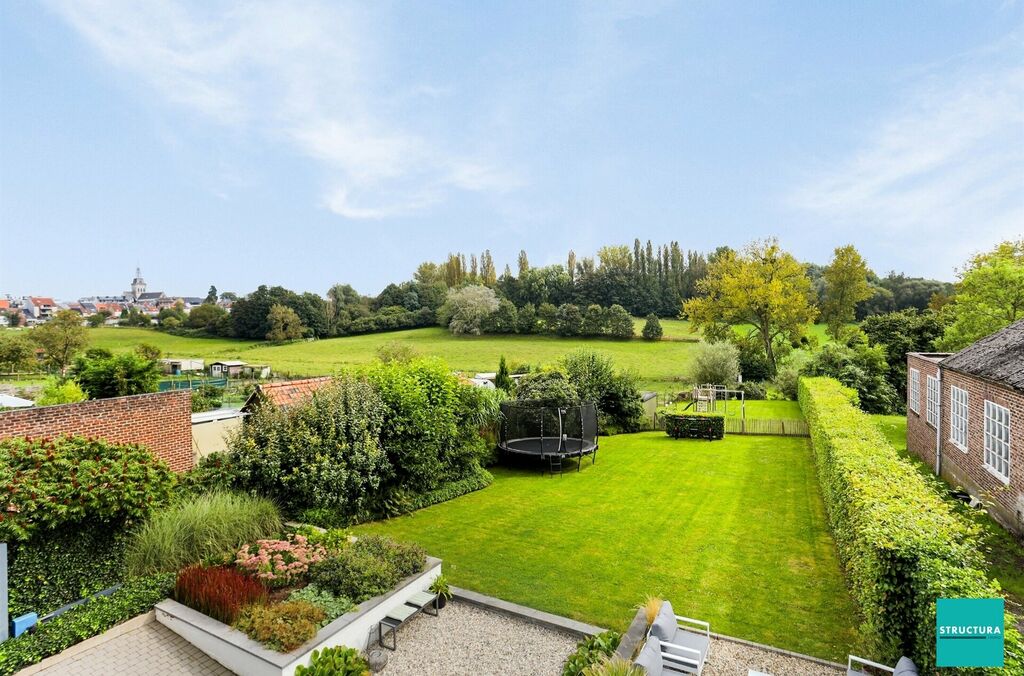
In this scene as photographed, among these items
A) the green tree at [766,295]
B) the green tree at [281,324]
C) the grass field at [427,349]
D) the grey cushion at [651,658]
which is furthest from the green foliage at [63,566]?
the green tree at [281,324]

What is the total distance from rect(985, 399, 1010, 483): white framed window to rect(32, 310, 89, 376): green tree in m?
59.4

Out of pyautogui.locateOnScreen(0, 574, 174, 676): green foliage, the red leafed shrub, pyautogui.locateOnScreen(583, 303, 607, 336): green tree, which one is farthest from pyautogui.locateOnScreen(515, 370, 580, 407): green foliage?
pyautogui.locateOnScreen(583, 303, 607, 336): green tree

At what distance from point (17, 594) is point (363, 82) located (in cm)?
1351

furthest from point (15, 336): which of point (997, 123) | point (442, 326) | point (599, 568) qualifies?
point (997, 123)

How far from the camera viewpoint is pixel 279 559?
25.5 ft

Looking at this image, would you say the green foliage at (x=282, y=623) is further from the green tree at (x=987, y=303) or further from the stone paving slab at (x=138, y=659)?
the green tree at (x=987, y=303)

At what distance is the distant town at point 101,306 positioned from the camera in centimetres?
6844

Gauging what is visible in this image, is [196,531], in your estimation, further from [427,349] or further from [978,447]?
[427,349]

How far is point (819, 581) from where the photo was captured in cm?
828

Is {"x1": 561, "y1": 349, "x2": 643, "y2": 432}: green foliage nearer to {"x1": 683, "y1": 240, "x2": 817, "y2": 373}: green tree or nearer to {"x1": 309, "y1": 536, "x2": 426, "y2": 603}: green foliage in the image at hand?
{"x1": 309, "y1": 536, "x2": 426, "y2": 603}: green foliage

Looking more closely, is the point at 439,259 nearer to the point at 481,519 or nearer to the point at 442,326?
the point at 442,326

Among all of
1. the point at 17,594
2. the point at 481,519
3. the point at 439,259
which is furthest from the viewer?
the point at 439,259

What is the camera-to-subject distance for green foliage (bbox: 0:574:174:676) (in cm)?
601

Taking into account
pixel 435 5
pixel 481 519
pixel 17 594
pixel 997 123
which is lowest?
pixel 481 519
